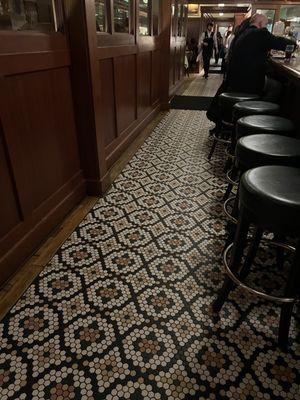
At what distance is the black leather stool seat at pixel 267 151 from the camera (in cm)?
141

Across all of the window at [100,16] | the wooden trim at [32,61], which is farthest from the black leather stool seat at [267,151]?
the window at [100,16]

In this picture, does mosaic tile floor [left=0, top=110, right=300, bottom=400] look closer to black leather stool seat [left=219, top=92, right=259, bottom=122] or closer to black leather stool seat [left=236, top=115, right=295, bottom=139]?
black leather stool seat [left=236, top=115, right=295, bottom=139]

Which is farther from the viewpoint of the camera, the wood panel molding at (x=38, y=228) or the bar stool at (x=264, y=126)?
the bar stool at (x=264, y=126)

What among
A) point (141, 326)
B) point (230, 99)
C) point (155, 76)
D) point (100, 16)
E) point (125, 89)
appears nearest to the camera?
point (141, 326)

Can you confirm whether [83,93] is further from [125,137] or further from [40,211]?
[125,137]

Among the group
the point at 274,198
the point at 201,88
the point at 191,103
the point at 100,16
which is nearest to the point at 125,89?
the point at 100,16

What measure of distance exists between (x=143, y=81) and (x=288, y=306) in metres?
3.73

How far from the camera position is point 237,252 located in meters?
1.30

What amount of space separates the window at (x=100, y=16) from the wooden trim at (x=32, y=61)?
28.4 inches

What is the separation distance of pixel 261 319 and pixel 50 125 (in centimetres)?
177

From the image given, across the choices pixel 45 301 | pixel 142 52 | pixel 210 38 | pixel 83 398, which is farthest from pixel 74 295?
pixel 210 38

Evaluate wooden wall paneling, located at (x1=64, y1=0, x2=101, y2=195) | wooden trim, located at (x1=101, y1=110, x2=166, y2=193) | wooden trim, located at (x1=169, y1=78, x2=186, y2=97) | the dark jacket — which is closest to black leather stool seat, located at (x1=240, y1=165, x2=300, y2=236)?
wooden wall paneling, located at (x1=64, y1=0, x2=101, y2=195)

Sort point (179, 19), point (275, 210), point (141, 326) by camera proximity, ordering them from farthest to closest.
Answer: point (179, 19), point (141, 326), point (275, 210)

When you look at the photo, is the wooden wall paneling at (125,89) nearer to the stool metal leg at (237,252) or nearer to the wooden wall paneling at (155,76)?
the wooden wall paneling at (155,76)
